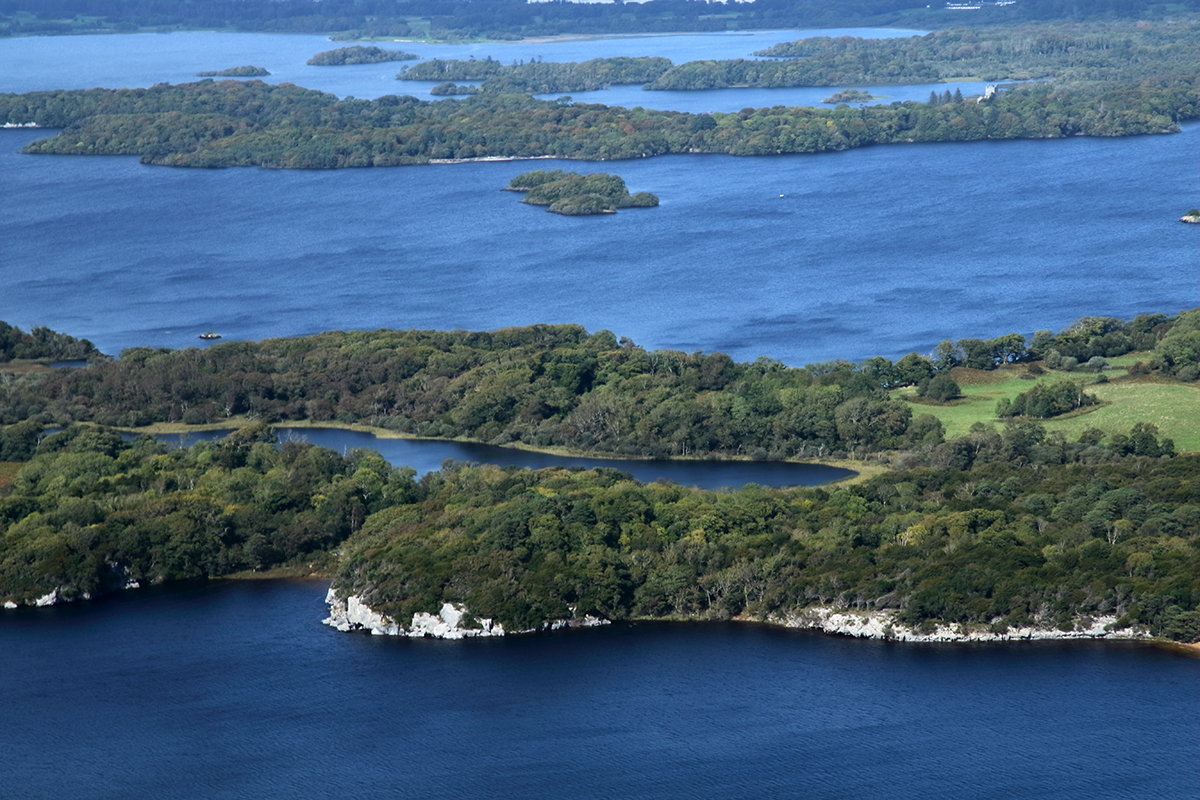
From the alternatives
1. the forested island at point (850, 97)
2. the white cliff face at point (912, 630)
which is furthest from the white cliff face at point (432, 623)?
the forested island at point (850, 97)

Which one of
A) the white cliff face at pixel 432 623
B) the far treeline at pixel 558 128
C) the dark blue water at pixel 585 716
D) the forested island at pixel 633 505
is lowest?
the dark blue water at pixel 585 716

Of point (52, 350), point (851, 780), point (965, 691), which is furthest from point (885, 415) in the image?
point (52, 350)

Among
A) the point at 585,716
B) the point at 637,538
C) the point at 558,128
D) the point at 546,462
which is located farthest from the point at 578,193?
the point at 585,716

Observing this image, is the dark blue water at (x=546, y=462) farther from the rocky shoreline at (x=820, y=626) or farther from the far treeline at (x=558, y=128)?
the far treeline at (x=558, y=128)

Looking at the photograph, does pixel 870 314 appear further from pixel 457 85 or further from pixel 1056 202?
pixel 457 85

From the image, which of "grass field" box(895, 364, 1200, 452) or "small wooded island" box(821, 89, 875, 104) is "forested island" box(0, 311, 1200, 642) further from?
"small wooded island" box(821, 89, 875, 104)

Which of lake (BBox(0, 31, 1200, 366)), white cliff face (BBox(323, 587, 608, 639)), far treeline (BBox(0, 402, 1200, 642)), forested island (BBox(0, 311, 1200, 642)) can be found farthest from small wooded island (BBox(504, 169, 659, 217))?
white cliff face (BBox(323, 587, 608, 639))
